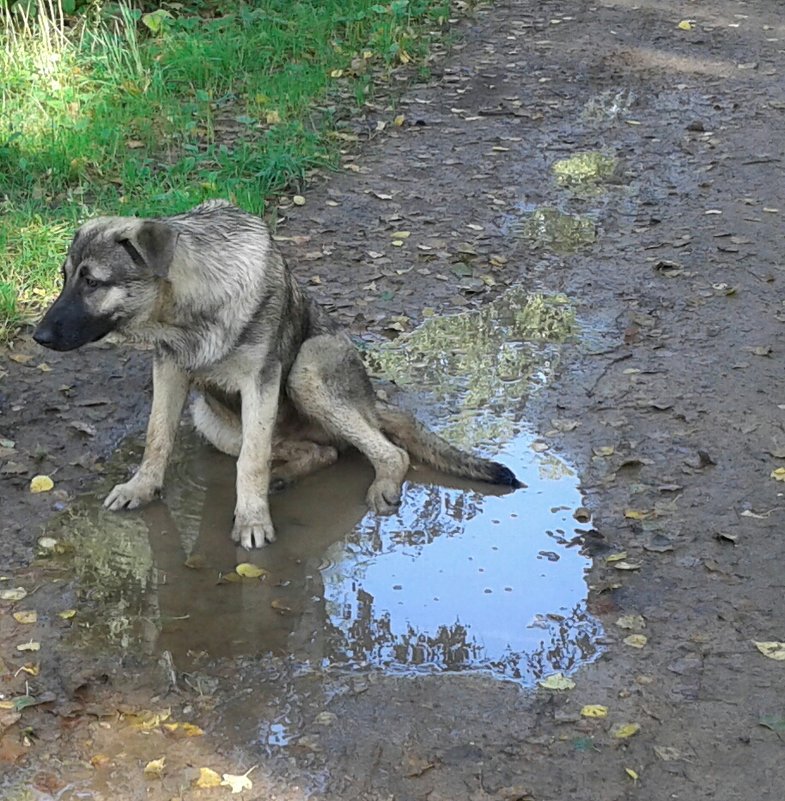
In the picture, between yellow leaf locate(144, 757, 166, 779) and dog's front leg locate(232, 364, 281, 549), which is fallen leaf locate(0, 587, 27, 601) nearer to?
dog's front leg locate(232, 364, 281, 549)

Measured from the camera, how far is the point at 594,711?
170 inches

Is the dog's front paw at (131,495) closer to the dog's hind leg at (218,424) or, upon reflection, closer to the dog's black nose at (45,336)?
the dog's hind leg at (218,424)

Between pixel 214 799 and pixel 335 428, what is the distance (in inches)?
94.5

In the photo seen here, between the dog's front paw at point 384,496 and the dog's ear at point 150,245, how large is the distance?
1.57 m

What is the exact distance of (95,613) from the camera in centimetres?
495

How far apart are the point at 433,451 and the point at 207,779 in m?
2.43

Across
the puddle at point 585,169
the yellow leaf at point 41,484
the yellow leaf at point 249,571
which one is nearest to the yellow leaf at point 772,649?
the yellow leaf at point 249,571

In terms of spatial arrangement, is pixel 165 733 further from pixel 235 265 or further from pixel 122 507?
pixel 235 265

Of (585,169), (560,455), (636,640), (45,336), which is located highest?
(45,336)

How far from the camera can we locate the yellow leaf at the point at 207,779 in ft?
A: 13.0

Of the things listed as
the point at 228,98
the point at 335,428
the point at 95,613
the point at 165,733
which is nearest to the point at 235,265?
the point at 335,428

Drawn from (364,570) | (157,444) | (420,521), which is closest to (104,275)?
(157,444)

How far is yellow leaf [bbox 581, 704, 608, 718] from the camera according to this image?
4.30 m

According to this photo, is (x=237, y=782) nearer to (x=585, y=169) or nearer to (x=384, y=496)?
(x=384, y=496)
